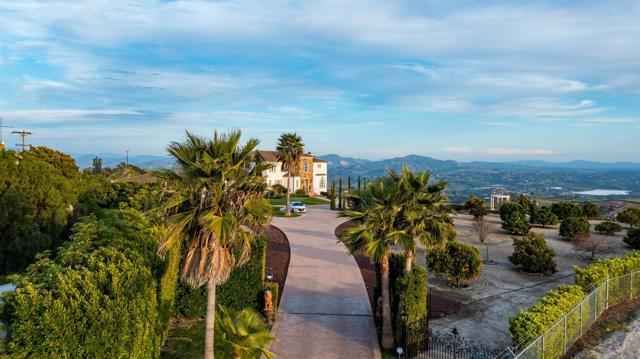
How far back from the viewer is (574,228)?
29.5 m

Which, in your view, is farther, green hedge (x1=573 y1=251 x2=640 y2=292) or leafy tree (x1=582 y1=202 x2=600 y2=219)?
leafy tree (x1=582 y1=202 x2=600 y2=219)

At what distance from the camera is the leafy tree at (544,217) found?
35844 mm

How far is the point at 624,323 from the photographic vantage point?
14773 millimetres

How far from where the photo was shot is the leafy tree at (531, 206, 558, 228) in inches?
1411

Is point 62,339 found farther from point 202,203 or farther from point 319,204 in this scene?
point 319,204

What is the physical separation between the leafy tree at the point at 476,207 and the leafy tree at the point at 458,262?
21.3 metres

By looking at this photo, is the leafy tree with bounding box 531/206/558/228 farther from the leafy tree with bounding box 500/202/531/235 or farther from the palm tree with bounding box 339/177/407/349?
the palm tree with bounding box 339/177/407/349

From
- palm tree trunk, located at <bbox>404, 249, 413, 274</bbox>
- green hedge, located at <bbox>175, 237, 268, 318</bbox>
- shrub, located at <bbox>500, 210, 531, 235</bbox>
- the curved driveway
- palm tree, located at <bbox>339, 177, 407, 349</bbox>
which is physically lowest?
the curved driveway

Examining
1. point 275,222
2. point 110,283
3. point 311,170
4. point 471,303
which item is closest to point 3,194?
point 275,222

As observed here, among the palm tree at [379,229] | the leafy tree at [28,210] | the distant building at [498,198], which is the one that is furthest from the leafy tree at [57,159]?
the distant building at [498,198]

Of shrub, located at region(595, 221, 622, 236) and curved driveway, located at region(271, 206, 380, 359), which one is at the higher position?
shrub, located at region(595, 221, 622, 236)

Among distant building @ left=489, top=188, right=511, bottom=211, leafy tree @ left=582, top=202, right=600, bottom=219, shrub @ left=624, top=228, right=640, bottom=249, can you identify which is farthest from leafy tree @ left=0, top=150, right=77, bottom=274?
leafy tree @ left=582, top=202, right=600, bottom=219

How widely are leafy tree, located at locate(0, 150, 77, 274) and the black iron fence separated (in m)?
23.2

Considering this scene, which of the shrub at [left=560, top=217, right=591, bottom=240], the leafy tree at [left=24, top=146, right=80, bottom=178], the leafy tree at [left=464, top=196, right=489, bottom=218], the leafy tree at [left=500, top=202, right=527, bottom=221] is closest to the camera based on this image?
the shrub at [left=560, top=217, right=591, bottom=240]
